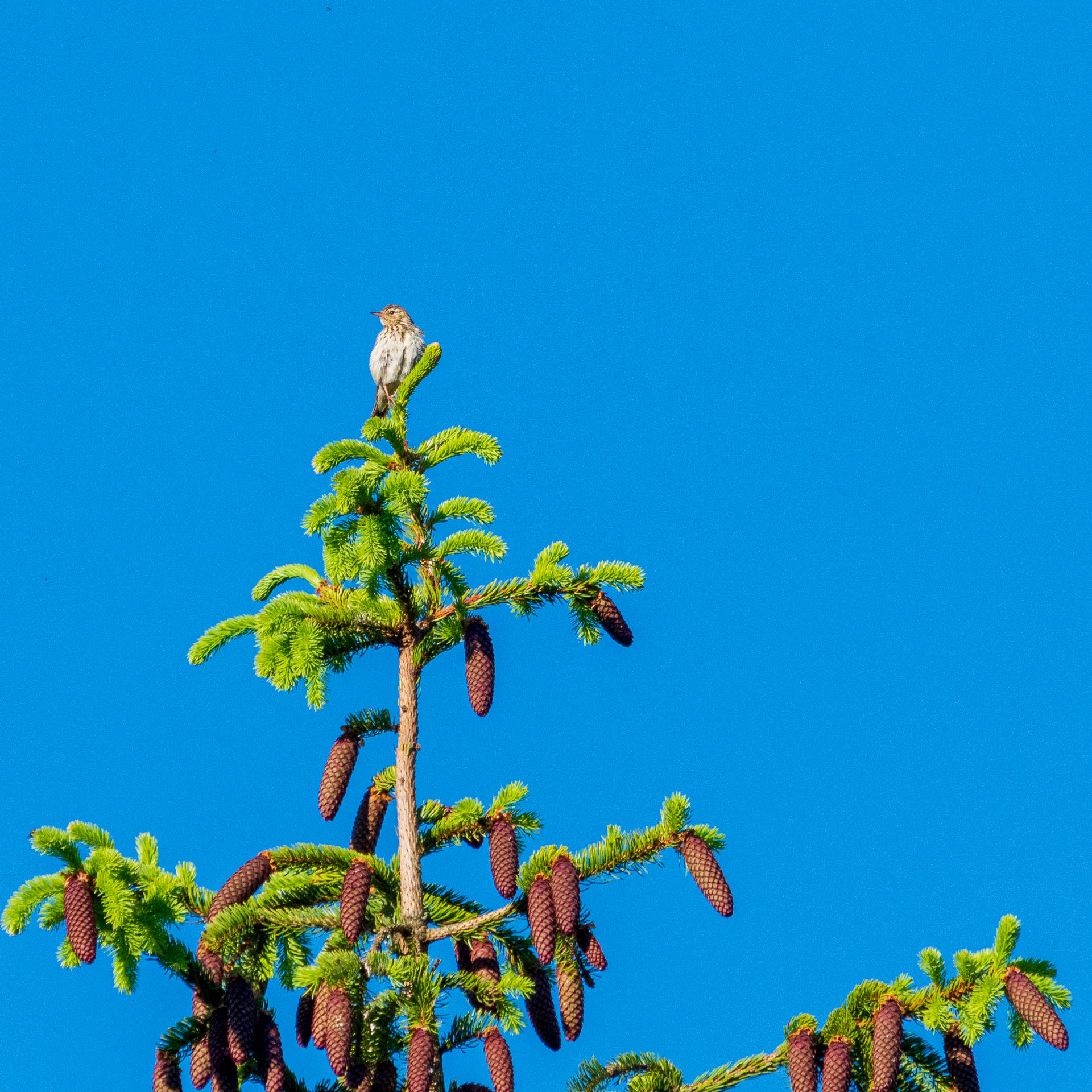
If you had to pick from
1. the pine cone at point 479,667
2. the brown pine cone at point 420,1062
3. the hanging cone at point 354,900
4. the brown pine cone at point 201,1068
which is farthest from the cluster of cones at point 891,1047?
the brown pine cone at point 201,1068

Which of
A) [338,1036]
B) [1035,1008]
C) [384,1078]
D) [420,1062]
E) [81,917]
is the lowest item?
[1035,1008]

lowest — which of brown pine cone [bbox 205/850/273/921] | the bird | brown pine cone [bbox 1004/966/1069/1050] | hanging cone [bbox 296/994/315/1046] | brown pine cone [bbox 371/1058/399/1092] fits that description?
brown pine cone [bbox 1004/966/1069/1050]

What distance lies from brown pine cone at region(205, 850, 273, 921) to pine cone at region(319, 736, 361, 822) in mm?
358

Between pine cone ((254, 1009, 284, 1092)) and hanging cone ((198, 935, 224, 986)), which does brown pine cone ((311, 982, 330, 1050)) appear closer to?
pine cone ((254, 1009, 284, 1092))

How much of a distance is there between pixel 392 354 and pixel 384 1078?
8.69 metres

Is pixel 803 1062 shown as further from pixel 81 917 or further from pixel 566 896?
pixel 81 917

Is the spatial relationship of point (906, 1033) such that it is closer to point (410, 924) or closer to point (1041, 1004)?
point (1041, 1004)

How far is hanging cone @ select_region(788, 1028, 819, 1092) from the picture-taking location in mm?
5082

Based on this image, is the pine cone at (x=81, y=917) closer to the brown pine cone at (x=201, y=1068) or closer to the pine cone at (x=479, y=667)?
the brown pine cone at (x=201, y=1068)

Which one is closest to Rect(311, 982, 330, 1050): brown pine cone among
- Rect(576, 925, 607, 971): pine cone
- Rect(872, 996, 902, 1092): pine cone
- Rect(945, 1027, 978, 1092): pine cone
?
Rect(576, 925, 607, 971): pine cone

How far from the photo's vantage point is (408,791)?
6.16 metres

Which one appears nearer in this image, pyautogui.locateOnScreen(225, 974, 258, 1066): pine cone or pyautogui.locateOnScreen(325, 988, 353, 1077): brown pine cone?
pyautogui.locateOnScreen(325, 988, 353, 1077): brown pine cone

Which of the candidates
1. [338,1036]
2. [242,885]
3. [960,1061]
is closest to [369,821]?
[242,885]

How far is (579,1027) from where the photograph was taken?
211 inches
